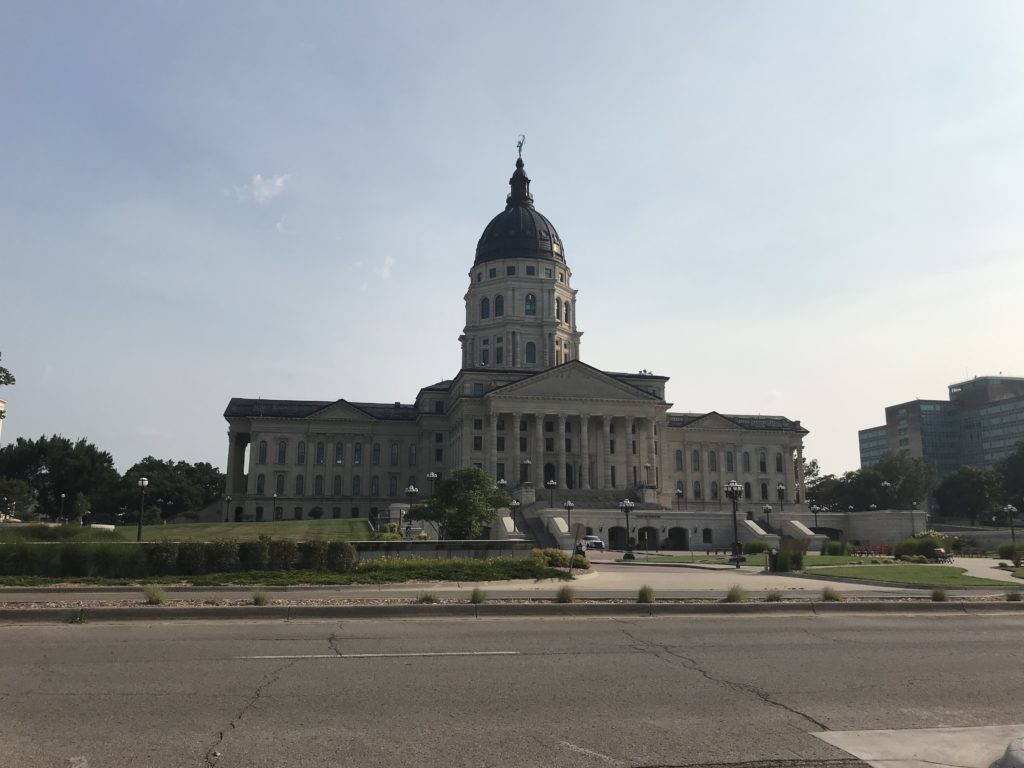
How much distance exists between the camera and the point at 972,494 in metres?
106

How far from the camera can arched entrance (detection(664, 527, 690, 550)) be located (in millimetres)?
73500

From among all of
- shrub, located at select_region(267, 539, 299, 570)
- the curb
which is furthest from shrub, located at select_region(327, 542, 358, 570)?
the curb

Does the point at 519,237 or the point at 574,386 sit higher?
the point at 519,237

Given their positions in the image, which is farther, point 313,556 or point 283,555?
point 313,556

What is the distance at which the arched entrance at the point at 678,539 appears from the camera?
73500mm

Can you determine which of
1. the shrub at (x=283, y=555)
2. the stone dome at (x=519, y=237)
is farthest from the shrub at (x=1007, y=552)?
the stone dome at (x=519, y=237)

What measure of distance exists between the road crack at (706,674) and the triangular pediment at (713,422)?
9409 centimetres

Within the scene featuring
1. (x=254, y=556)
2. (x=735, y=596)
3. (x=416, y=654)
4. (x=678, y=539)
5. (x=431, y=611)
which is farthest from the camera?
(x=678, y=539)

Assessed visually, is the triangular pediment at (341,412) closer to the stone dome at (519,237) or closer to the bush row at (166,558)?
the stone dome at (519,237)

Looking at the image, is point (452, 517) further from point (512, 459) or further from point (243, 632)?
point (512, 459)

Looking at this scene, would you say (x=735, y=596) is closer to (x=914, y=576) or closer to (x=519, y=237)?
(x=914, y=576)

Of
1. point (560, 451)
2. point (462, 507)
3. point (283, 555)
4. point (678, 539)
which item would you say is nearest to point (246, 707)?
point (283, 555)

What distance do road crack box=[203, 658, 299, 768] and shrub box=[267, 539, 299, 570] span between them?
50.3 ft

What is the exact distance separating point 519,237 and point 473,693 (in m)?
102
